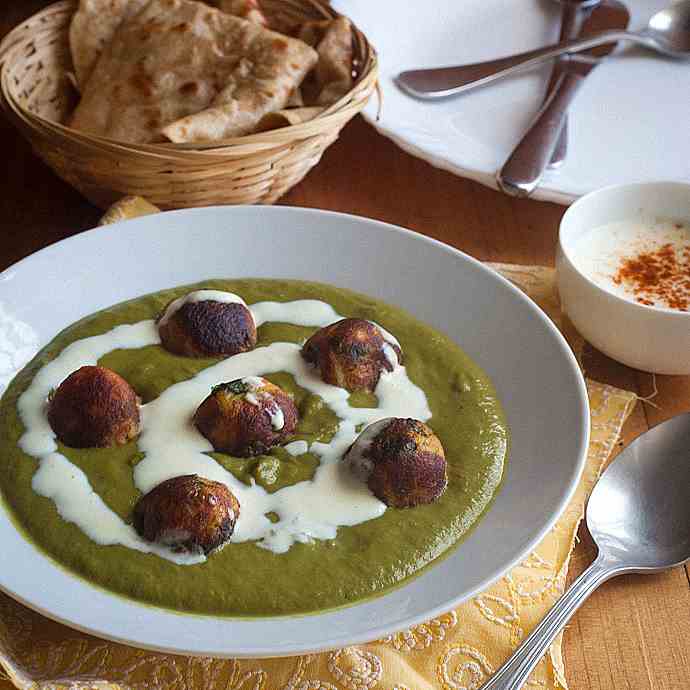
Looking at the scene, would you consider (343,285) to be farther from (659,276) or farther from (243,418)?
(659,276)

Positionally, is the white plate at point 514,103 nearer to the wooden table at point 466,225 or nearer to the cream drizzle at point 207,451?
the wooden table at point 466,225

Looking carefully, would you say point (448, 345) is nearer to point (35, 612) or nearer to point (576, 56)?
point (35, 612)

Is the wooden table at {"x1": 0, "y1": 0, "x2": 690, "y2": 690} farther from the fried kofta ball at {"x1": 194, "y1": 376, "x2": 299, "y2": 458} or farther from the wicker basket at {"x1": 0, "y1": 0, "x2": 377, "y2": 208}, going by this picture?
the fried kofta ball at {"x1": 194, "y1": 376, "x2": 299, "y2": 458}

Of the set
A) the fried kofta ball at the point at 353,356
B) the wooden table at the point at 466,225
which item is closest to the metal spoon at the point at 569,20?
the wooden table at the point at 466,225

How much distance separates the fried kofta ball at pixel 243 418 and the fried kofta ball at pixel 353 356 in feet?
0.58

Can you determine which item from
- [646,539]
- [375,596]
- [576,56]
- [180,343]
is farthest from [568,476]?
[576,56]

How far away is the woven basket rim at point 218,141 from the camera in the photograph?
2.50 meters

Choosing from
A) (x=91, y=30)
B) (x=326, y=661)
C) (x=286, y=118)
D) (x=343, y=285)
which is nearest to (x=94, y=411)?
(x=326, y=661)

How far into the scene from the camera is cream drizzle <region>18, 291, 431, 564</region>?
1.82 meters

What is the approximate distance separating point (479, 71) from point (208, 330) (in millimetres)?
1680

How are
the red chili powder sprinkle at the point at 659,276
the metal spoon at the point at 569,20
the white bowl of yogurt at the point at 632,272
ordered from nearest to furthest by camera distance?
the white bowl of yogurt at the point at 632,272 → the red chili powder sprinkle at the point at 659,276 → the metal spoon at the point at 569,20

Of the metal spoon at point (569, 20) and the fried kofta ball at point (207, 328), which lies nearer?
the fried kofta ball at point (207, 328)

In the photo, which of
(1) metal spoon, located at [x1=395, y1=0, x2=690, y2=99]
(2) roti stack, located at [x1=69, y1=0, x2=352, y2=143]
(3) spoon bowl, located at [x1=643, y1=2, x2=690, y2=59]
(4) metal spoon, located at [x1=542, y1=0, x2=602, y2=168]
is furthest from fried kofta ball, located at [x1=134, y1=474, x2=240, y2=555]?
(3) spoon bowl, located at [x1=643, y1=2, x2=690, y2=59]

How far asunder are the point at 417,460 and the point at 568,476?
30cm
